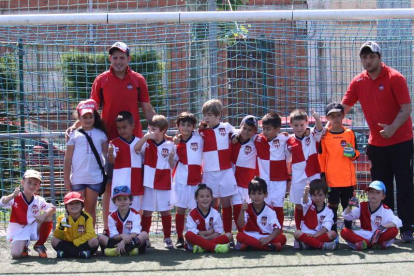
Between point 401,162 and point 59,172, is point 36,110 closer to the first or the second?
point 59,172

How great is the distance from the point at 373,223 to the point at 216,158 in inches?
62.0

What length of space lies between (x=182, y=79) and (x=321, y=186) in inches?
85.9

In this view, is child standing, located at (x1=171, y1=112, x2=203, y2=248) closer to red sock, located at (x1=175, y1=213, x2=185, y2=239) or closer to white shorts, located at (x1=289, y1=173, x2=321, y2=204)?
red sock, located at (x1=175, y1=213, x2=185, y2=239)

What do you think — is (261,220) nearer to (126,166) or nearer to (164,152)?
(164,152)

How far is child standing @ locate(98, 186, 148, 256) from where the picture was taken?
214 inches

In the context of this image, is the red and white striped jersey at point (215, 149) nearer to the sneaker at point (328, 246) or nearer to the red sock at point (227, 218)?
the red sock at point (227, 218)

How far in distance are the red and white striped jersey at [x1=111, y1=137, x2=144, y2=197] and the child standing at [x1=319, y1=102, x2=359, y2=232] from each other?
1.83 meters

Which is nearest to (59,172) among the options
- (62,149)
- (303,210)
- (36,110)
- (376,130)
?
(62,149)

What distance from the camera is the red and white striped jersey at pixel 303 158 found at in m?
6.02

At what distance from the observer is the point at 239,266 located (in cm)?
489

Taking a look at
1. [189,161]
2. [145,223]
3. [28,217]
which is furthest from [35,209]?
[189,161]

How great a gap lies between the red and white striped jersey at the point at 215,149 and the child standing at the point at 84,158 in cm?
98

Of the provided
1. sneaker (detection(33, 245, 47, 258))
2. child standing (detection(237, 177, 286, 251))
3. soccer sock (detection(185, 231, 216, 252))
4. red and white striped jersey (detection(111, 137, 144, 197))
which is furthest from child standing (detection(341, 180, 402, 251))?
sneaker (detection(33, 245, 47, 258))

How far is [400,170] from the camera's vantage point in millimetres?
5840
